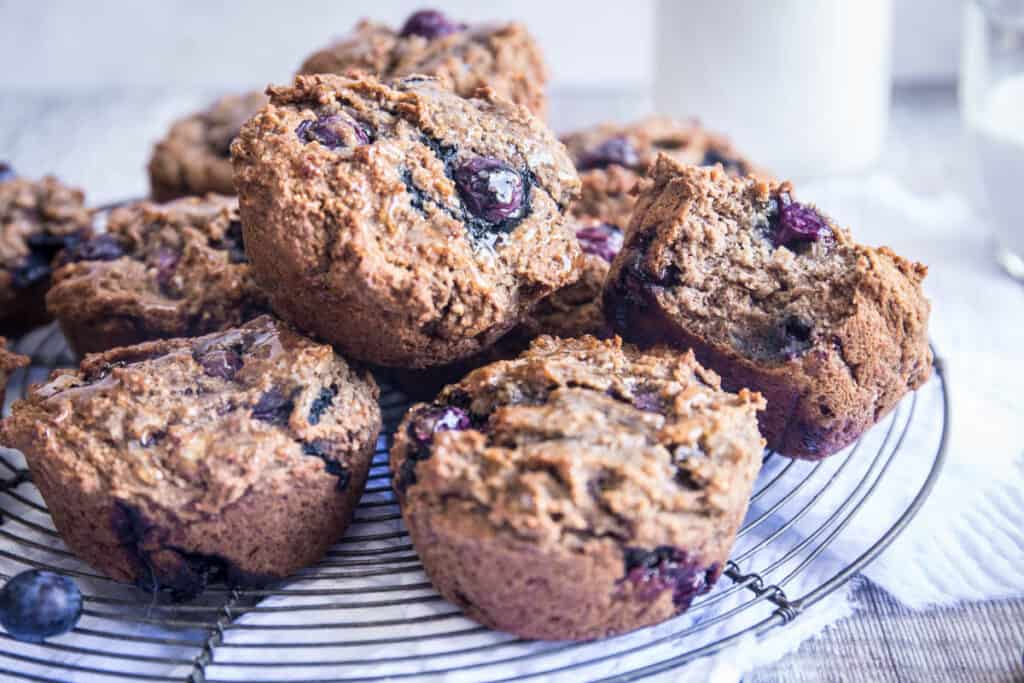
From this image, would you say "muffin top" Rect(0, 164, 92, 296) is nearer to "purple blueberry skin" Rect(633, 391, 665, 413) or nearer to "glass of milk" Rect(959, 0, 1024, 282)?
"purple blueberry skin" Rect(633, 391, 665, 413)

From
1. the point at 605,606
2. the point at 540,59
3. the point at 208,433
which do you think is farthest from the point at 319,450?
the point at 540,59

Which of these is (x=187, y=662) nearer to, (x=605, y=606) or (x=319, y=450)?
(x=319, y=450)

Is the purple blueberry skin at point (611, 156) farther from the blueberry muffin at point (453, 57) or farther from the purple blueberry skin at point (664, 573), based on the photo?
the purple blueberry skin at point (664, 573)

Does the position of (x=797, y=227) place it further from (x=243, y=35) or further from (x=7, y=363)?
(x=243, y=35)

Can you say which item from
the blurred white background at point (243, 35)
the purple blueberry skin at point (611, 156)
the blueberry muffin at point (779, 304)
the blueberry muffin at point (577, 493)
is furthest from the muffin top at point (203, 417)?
the blurred white background at point (243, 35)

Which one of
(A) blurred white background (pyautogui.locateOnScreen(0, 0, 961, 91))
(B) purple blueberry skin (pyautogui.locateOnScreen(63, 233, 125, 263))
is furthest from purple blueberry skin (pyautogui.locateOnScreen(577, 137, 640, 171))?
(A) blurred white background (pyautogui.locateOnScreen(0, 0, 961, 91))

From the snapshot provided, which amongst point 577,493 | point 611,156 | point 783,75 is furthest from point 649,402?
point 783,75
